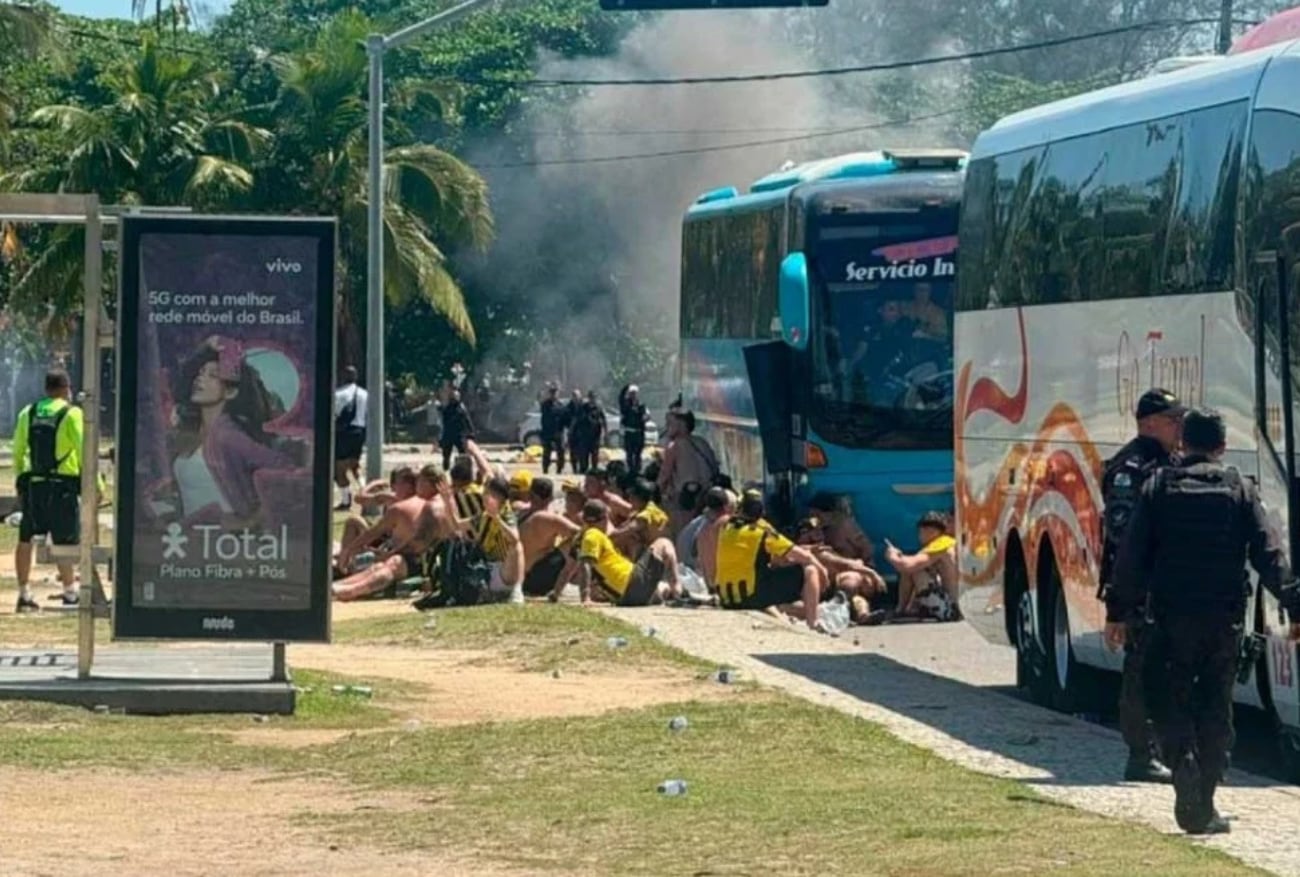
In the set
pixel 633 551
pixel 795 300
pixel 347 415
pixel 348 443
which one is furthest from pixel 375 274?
pixel 633 551

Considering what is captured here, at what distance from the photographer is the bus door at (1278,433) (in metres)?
12.6

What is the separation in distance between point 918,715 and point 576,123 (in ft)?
175

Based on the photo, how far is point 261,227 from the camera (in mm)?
14859

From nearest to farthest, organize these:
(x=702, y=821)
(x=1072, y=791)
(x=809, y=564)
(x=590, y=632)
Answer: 1. (x=702, y=821)
2. (x=1072, y=791)
3. (x=590, y=632)
4. (x=809, y=564)

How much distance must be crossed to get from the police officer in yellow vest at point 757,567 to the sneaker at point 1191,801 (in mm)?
11263

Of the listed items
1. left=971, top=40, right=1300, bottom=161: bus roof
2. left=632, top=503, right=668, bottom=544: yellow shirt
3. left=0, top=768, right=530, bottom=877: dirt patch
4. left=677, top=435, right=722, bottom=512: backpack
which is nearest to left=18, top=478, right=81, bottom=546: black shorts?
left=632, top=503, right=668, bottom=544: yellow shirt

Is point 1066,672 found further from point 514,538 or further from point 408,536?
point 408,536

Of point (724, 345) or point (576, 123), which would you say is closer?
point (724, 345)

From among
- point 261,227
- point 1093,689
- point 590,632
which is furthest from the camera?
point 590,632

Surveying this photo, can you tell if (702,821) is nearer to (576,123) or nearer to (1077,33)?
(576,123)

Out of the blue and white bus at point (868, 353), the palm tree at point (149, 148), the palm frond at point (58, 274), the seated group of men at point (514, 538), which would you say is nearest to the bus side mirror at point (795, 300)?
the blue and white bus at point (868, 353)

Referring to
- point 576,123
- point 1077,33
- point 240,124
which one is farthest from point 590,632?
point 1077,33

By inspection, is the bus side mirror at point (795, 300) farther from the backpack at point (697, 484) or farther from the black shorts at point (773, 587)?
the black shorts at point (773, 587)

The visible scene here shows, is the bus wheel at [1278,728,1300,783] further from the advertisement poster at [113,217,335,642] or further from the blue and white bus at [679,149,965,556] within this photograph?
the blue and white bus at [679,149,965,556]
